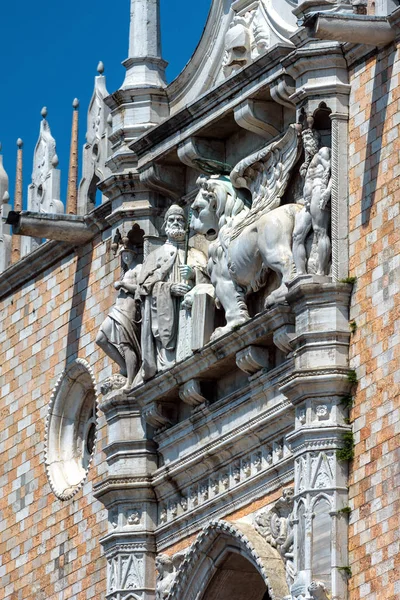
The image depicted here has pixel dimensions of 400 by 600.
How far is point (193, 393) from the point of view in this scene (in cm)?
2434

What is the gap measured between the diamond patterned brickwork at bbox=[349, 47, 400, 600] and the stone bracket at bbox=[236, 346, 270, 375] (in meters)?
1.36

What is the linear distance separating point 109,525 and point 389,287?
15.4ft

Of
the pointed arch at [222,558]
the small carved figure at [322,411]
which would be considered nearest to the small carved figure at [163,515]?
the pointed arch at [222,558]

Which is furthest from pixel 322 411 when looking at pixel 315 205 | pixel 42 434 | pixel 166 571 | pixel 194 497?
pixel 42 434

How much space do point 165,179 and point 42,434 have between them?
11.2 ft

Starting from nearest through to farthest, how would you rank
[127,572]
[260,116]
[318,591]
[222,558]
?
[318,591] → [222,558] → [260,116] → [127,572]

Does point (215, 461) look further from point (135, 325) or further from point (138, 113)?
point (138, 113)

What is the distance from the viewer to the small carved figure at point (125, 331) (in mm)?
25531

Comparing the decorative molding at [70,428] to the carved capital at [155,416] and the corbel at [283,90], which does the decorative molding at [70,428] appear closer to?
the carved capital at [155,416]

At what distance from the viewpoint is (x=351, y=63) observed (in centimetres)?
2322

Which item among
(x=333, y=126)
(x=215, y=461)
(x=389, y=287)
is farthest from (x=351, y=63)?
(x=215, y=461)

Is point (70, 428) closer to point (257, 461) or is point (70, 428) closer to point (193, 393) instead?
point (193, 393)

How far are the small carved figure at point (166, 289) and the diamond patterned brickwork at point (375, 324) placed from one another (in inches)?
108

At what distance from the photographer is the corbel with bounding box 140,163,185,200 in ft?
84.4
